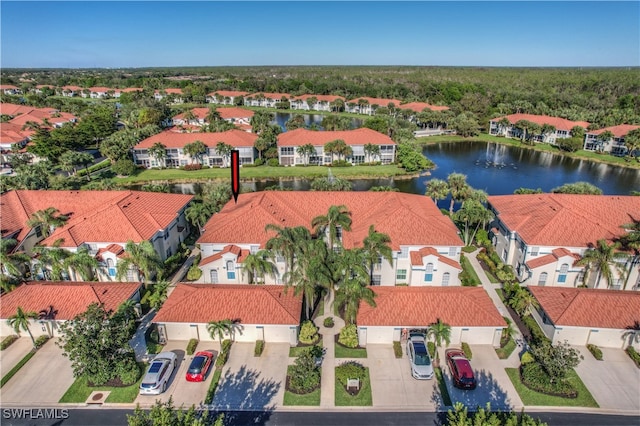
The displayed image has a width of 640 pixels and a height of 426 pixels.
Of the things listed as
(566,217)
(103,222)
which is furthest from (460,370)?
(103,222)

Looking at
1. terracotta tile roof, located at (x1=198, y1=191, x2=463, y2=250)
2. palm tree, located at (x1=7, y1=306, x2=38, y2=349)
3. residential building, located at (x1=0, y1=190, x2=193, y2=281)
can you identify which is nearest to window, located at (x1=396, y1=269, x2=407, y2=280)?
terracotta tile roof, located at (x1=198, y1=191, x2=463, y2=250)

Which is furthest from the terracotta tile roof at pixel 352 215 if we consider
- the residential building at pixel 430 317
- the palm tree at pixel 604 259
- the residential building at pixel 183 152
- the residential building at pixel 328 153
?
the residential building at pixel 183 152

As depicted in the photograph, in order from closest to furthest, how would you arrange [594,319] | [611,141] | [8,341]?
[594,319] < [8,341] < [611,141]

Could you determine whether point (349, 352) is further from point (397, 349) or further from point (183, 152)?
point (183, 152)

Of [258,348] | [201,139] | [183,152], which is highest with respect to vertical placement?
[201,139]

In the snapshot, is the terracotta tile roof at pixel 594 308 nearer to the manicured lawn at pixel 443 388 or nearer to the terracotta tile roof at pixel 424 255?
the terracotta tile roof at pixel 424 255

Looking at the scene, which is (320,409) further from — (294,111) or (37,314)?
(294,111)

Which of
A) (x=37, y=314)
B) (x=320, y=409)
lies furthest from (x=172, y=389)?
(x=37, y=314)
